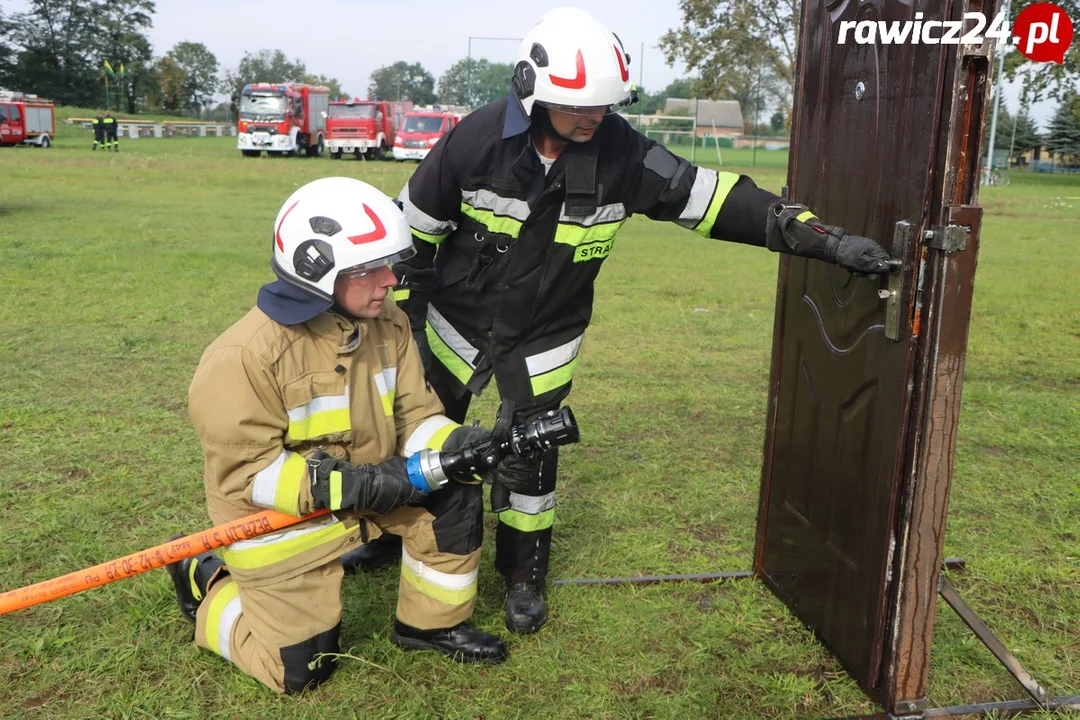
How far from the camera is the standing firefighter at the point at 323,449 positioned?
271cm

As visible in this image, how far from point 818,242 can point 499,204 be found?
1.03 metres

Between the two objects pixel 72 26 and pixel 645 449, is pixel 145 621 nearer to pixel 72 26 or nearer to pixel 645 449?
pixel 645 449

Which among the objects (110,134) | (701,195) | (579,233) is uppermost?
(110,134)

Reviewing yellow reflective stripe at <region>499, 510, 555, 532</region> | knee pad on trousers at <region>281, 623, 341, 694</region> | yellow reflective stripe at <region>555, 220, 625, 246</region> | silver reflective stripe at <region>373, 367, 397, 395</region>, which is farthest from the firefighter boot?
yellow reflective stripe at <region>555, 220, 625, 246</region>

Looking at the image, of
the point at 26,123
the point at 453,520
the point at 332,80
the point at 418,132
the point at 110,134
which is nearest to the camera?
the point at 453,520

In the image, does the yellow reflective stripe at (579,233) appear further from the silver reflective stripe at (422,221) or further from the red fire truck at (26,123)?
the red fire truck at (26,123)

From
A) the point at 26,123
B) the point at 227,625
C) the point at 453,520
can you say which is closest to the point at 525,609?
the point at 453,520

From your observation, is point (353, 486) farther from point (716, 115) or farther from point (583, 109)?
point (716, 115)

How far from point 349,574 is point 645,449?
2.02 meters

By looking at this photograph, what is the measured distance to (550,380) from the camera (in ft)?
11.1


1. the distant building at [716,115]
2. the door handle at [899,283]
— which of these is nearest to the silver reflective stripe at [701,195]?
the door handle at [899,283]

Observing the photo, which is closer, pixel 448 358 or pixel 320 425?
pixel 320 425

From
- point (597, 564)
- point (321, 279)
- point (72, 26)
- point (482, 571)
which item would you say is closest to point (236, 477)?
point (321, 279)

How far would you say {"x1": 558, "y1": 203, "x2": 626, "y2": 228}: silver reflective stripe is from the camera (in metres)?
3.12
